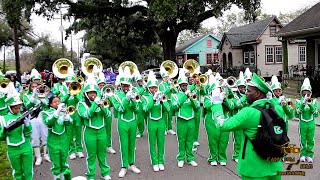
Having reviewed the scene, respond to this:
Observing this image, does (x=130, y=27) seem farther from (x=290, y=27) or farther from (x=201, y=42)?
(x=201, y=42)

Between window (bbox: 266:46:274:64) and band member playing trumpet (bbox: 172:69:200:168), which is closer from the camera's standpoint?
band member playing trumpet (bbox: 172:69:200:168)

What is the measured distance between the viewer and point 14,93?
651 cm

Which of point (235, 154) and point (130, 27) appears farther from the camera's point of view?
point (130, 27)

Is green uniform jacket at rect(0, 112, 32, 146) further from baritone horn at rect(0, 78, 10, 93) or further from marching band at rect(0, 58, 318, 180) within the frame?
baritone horn at rect(0, 78, 10, 93)

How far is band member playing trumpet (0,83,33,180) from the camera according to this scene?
613 centimetres

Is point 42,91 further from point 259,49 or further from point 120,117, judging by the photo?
point 259,49

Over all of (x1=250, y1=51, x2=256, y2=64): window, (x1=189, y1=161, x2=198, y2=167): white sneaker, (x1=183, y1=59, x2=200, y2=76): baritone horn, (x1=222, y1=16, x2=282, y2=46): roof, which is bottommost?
(x1=189, y1=161, x2=198, y2=167): white sneaker

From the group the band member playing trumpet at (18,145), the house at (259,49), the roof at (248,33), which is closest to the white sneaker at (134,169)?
the band member playing trumpet at (18,145)

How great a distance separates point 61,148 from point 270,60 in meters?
31.8

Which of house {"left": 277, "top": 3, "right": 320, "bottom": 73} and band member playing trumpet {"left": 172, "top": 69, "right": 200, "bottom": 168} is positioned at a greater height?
house {"left": 277, "top": 3, "right": 320, "bottom": 73}

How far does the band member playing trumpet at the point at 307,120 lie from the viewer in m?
8.05

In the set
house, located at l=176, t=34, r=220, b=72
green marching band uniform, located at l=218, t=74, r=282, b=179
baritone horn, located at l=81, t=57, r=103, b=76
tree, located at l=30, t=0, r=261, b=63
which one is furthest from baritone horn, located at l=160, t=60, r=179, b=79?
house, located at l=176, t=34, r=220, b=72

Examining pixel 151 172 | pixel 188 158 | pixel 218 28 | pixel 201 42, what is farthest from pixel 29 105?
pixel 218 28

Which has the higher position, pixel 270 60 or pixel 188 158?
pixel 270 60
